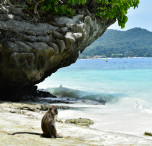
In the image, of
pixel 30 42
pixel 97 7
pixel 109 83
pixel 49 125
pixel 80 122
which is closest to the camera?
pixel 49 125

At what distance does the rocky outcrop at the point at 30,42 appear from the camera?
10344mm

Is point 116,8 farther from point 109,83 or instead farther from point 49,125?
point 109,83

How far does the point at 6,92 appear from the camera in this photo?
41.2 feet

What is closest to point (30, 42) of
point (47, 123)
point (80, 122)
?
point (80, 122)

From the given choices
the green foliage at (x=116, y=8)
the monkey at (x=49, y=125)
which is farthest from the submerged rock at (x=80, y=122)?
the green foliage at (x=116, y=8)

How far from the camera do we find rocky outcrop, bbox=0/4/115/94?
407 inches

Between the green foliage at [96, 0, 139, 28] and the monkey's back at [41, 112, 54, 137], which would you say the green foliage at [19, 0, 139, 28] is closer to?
the green foliage at [96, 0, 139, 28]

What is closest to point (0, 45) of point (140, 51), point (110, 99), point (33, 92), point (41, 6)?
point (41, 6)

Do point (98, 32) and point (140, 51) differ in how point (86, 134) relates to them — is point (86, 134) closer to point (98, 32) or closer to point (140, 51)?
point (98, 32)

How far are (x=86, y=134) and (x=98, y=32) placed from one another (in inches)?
400

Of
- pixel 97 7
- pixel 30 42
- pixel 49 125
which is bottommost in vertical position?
pixel 49 125

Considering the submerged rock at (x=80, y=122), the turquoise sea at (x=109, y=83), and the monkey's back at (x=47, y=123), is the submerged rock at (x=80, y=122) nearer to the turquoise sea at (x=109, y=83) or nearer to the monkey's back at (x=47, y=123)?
the monkey's back at (x=47, y=123)

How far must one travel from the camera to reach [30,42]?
10.6m

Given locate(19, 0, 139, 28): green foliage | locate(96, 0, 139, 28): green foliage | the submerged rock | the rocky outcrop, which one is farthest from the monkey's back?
locate(96, 0, 139, 28): green foliage
